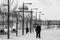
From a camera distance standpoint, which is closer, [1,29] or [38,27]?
[38,27]

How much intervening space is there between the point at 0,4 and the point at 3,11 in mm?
2569

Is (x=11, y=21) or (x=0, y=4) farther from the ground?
(x=0, y=4)

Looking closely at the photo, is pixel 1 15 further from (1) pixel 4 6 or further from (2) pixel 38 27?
(2) pixel 38 27

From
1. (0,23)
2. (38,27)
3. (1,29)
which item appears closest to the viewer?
(38,27)

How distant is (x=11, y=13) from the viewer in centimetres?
2961

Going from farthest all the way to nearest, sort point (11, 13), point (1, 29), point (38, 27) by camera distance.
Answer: point (1, 29), point (11, 13), point (38, 27)

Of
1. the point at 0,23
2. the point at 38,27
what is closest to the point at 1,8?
the point at 0,23

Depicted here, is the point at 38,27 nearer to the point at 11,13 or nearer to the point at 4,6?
the point at 11,13

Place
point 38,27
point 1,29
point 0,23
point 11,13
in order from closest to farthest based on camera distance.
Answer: point 38,27
point 0,23
point 11,13
point 1,29

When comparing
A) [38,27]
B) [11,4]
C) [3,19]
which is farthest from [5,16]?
[38,27]

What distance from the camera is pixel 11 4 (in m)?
30.3

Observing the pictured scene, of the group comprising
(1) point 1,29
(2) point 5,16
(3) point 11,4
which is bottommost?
(1) point 1,29

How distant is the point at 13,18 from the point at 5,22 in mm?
1926

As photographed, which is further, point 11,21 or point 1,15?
point 11,21
